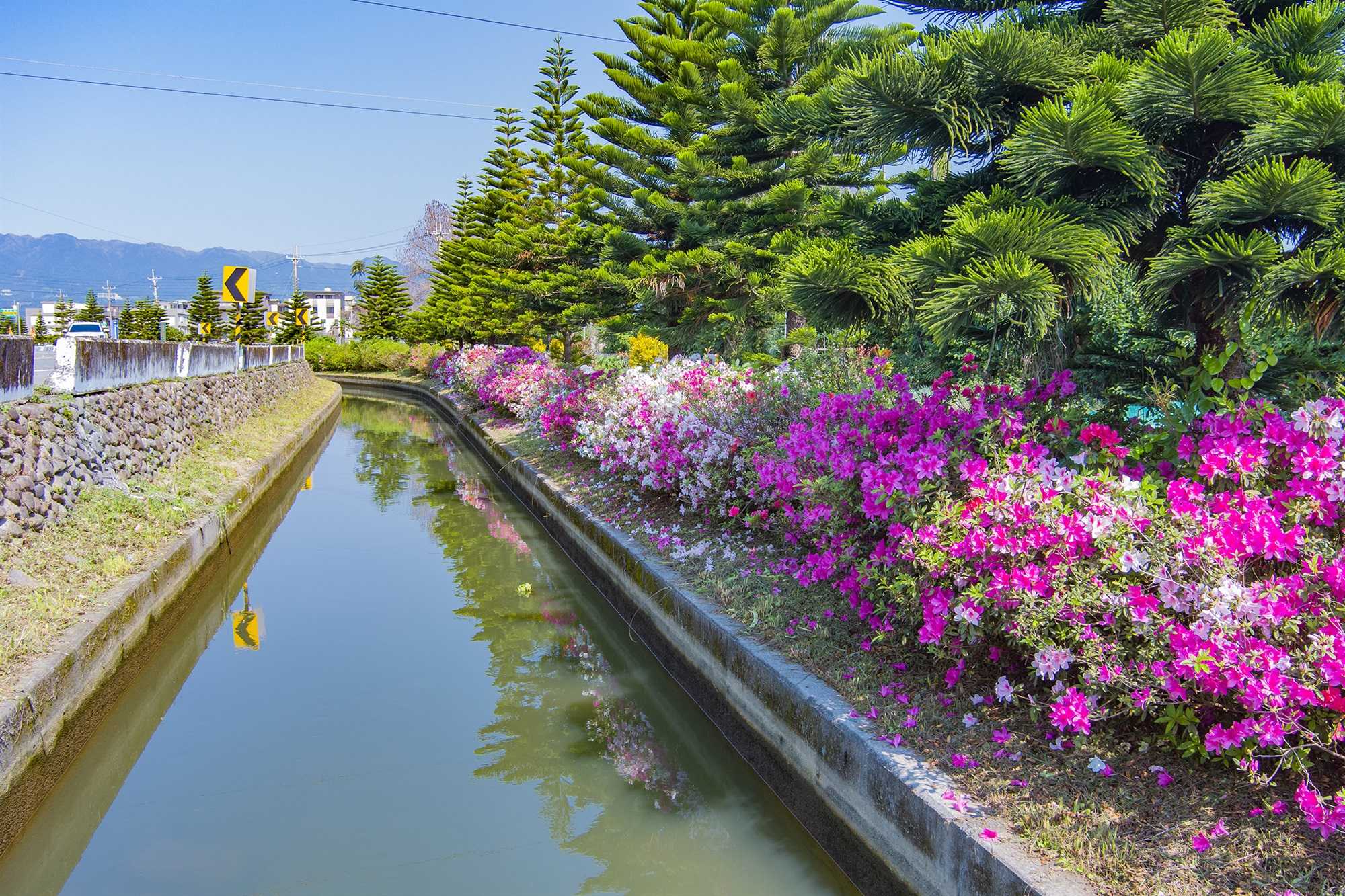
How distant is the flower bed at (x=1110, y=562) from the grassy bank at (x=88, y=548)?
3352mm

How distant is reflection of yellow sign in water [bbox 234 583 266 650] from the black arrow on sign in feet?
40.9

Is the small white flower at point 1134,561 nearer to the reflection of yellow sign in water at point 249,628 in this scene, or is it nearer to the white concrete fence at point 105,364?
the reflection of yellow sign in water at point 249,628

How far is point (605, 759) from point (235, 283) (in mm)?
16277

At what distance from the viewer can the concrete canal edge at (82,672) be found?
10.3 feet

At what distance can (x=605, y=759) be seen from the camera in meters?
3.99

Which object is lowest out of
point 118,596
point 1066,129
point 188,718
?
point 188,718

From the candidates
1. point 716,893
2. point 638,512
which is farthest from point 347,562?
point 716,893

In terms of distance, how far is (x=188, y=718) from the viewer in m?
4.36

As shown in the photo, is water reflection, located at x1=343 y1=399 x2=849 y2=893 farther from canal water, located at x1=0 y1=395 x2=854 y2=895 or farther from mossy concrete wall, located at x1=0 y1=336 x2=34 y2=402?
mossy concrete wall, located at x1=0 y1=336 x2=34 y2=402

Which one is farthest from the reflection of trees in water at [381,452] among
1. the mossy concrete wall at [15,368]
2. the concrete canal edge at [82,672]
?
the concrete canal edge at [82,672]

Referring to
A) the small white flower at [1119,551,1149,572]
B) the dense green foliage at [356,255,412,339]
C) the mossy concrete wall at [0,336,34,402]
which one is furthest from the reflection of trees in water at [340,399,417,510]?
the dense green foliage at [356,255,412,339]

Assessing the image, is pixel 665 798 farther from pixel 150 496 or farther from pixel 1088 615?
pixel 150 496

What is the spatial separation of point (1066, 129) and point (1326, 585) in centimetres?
137

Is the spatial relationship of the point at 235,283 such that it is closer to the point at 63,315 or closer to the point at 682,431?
the point at 682,431
